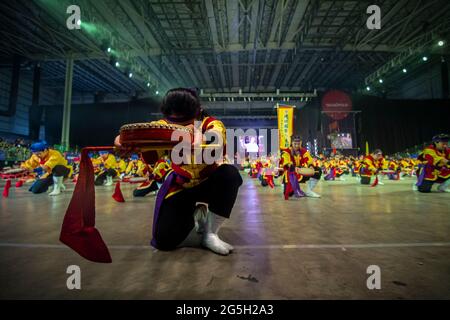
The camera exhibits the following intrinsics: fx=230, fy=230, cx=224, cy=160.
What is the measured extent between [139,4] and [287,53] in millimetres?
7185

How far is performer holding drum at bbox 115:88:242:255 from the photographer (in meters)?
1.56

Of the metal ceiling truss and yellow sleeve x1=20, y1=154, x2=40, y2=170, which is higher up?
the metal ceiling truss

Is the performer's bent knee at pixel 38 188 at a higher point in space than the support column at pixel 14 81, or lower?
lower

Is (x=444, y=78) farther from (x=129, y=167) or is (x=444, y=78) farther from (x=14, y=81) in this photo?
(x=14, y=81)

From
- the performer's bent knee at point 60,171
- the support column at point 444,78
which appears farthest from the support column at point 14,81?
the support column at point 444,78

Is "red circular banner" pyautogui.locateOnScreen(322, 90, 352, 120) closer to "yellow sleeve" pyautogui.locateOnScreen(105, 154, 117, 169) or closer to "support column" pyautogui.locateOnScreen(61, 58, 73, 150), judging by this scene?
"yellow sleeve" pyautogui.locateOnScreen(105, 154, 117, 169)

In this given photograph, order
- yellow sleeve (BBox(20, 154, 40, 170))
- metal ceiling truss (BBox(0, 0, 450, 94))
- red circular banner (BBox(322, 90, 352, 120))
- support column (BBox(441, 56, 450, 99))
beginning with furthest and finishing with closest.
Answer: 1. red circular banner (BBox(322, 90, 352, 120))
2. support column (BBox(441, 56, 450, 99))
3. metal ceiling truss (BBox(0, 0, 450, 94))
4. yellow sleeve (BBox(20, 154, 40, 170))

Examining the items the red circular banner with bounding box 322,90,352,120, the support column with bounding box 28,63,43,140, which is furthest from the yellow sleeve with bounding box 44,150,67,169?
the red circular banner with bounding box 322,90,352,120

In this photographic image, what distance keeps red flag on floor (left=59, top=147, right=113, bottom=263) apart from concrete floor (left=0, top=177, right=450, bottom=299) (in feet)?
0.29

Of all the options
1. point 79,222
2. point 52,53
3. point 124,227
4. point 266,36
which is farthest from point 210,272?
point 52,53

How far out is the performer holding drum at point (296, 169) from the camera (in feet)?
14.3

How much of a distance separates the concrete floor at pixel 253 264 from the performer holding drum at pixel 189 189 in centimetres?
11

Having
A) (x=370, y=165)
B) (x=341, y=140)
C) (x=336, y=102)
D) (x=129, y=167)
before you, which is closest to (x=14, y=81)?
(x=129, y=167)

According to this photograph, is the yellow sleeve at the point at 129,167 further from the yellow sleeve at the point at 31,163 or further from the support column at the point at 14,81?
the support column at the point at 14,81
